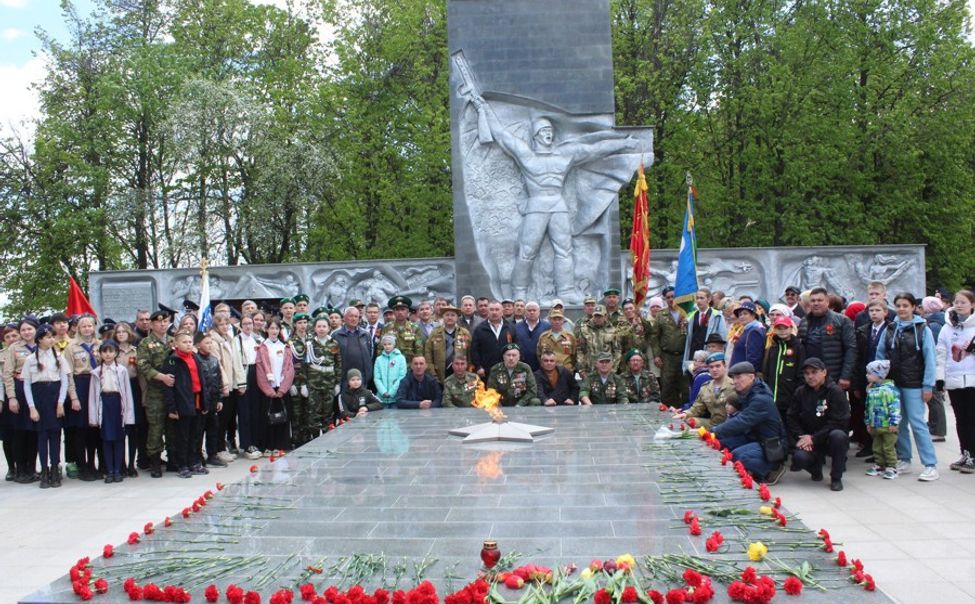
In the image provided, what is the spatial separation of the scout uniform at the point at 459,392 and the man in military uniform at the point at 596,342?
1.45 metres

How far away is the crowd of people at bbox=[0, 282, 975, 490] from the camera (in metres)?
7.71

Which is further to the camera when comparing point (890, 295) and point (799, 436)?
point (890, 295)

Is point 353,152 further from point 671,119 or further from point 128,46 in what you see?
point 671,119

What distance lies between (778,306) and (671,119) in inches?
591

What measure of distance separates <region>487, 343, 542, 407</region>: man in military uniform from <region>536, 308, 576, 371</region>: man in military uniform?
28.3 inches

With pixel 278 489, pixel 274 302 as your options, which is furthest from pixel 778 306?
pixel 274 302

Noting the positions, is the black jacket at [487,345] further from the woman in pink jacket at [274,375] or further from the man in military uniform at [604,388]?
the woman in pink jacket at [274,375]

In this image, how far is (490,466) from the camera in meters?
5.72

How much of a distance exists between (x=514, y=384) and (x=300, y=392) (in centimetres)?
259

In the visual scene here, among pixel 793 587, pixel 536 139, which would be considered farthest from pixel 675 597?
pixel 536 139

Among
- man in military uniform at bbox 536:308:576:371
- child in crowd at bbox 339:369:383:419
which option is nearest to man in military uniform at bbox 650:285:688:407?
man in military uniform at bbox 536:308:576:371

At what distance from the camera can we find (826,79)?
20.5 meters

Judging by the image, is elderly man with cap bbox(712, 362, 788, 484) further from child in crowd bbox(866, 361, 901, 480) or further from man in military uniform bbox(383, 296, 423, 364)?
man in military uniform bbox(383, 296, 423, 364)

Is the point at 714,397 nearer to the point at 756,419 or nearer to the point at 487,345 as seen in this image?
the point at 756,419
